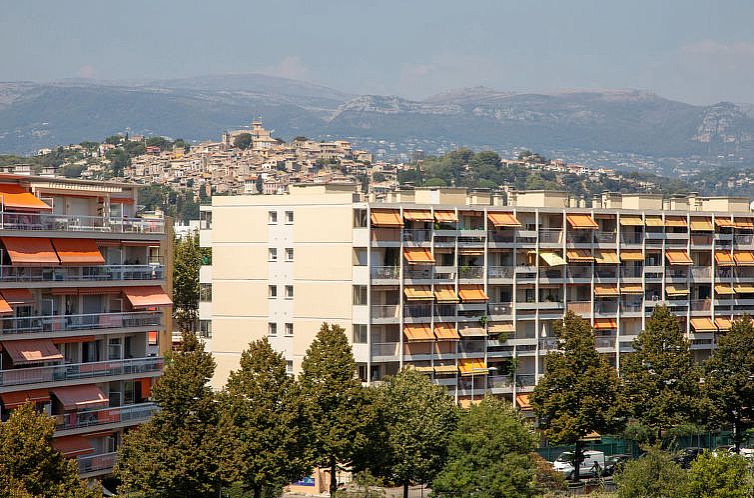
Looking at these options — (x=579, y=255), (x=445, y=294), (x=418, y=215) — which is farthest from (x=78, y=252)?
(x=579, y=255)

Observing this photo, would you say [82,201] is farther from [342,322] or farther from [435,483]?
[342,322]

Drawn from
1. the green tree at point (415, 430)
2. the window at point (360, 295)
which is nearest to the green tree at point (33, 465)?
the green tree at point (415, 430)

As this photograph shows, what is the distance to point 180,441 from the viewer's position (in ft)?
153

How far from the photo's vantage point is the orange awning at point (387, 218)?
73688 mm

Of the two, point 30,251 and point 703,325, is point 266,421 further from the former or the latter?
point 703,325

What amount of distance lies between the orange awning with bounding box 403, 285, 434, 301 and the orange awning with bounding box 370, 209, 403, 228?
12.2 ft

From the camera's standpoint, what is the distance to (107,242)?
52.5 m

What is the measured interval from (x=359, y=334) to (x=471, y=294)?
8.01 m

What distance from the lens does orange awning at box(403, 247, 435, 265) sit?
75188 millimetres

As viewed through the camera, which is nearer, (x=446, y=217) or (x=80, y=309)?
(x=80, y=309)

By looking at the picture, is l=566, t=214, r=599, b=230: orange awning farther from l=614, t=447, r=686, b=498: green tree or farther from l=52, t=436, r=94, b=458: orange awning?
l=52, t=436, r=94, b=458: orange awning

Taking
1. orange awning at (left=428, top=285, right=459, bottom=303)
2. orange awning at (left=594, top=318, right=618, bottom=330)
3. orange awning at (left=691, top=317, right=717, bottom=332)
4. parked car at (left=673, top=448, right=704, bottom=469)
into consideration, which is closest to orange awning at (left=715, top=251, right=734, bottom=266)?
orange awning at (left=691, top=317, right=717, bottom=332)

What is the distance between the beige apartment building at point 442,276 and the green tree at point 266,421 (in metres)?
19.4

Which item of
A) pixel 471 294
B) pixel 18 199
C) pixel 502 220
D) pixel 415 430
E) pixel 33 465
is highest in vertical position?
pixel 18 199
